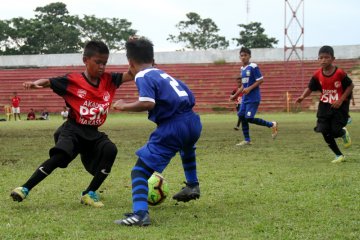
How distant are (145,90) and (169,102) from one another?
281mm

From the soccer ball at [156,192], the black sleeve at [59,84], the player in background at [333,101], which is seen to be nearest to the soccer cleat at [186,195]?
the soccer ball at [156,192]

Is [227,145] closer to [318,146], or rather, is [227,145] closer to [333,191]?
[318,146]

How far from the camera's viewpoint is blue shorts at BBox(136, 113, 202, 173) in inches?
210

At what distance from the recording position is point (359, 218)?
505 centimetres

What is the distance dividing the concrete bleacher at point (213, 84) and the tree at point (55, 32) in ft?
81.6

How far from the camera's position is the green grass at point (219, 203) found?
4695 millimetres

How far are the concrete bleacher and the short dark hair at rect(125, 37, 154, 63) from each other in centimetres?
3145

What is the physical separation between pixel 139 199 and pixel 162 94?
36.0 inches

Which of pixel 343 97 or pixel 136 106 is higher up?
pixel 136 106

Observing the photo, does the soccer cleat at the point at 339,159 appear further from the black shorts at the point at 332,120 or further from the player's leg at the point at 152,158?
the player's leg at the point at 152,158

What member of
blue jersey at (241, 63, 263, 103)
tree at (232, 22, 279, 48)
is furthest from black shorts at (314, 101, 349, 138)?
tree at (232, 22, 279, 48)

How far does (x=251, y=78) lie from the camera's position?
1370cm

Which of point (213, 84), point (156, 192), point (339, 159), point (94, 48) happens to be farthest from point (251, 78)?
point (213, 84)

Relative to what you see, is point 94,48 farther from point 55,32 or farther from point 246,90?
point 55,32
